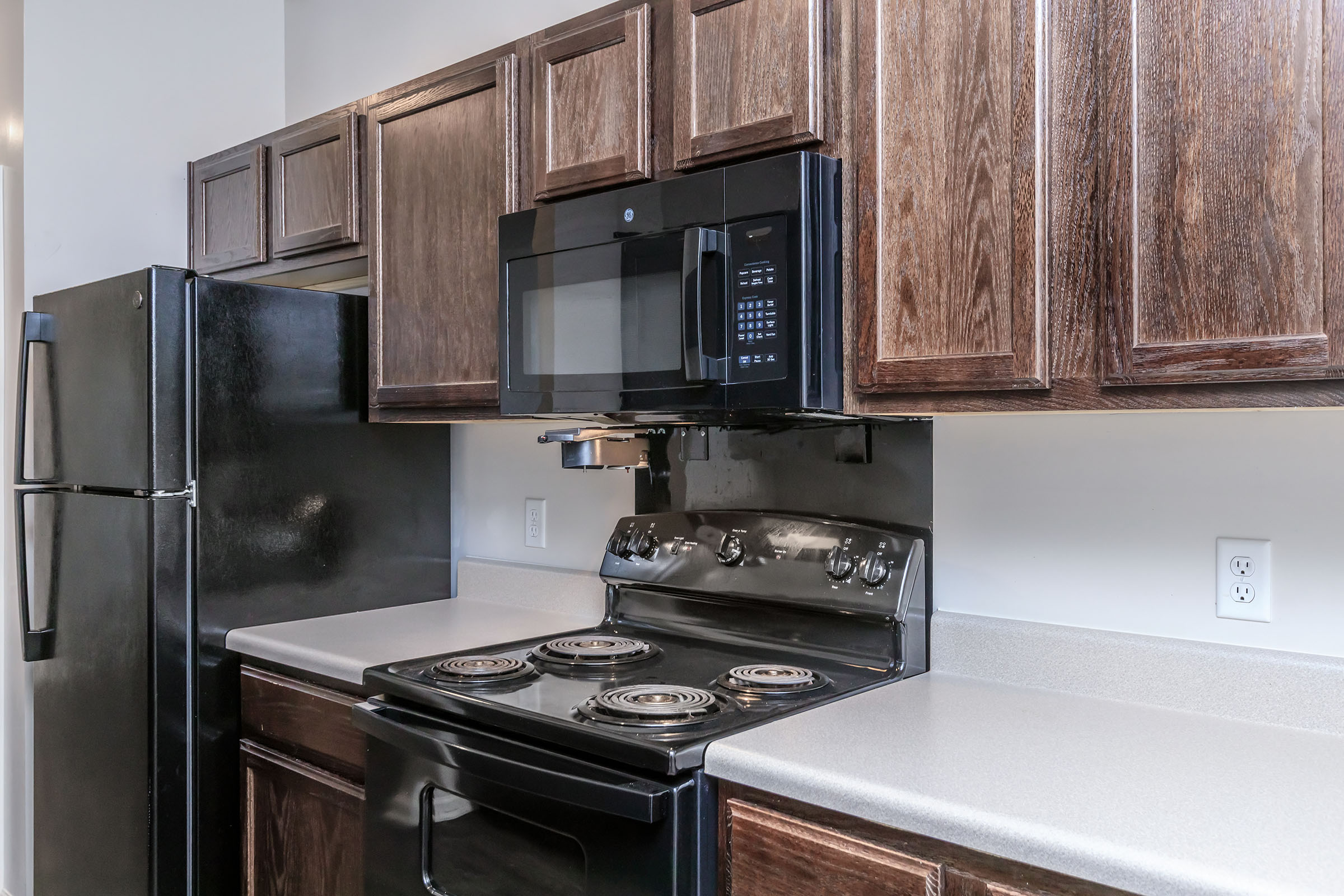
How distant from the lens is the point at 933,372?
1.35m

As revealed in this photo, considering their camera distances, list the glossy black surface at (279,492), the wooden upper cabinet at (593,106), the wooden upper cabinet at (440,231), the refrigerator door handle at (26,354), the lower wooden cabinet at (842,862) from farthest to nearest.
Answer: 1. the refrigerator door handle at (26,354)
2. the glossy black surface at (279,492)
3. the wooden upper cabinet at (440,231)
4. the wooden upper cabinet at (593,106)
5. the lower wooden cabinet at (842,862)

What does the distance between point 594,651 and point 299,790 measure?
2.26 feet

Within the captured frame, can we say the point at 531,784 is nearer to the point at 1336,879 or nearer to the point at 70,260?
the point at 1336,879

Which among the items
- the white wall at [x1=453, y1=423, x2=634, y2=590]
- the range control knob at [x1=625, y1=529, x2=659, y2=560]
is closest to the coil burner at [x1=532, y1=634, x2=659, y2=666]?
the range control knob at [x1=625, y1=529, x2=659, y2=560]

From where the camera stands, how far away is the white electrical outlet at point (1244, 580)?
138 centimetres

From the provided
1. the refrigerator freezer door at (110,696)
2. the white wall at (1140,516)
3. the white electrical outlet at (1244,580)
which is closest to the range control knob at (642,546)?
the white wall at (1140,516)

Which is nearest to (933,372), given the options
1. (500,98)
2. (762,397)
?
(762,397)

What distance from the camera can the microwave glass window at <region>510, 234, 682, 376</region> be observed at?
61.5 inches

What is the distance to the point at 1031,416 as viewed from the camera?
1.60m

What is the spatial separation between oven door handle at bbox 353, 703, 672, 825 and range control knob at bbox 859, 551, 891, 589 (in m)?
0.60

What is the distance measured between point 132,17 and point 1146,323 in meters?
2.74

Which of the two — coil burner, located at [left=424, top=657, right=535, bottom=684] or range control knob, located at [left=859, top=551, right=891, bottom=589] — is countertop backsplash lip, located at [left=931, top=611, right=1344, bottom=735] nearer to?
range control knob, located at [left=859, top=551, right=891, bottom=589]

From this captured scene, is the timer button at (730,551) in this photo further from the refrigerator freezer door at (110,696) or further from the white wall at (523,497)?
the refrigerator freezer door at (110,696)

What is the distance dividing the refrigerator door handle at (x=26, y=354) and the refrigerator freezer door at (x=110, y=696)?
74 mm
